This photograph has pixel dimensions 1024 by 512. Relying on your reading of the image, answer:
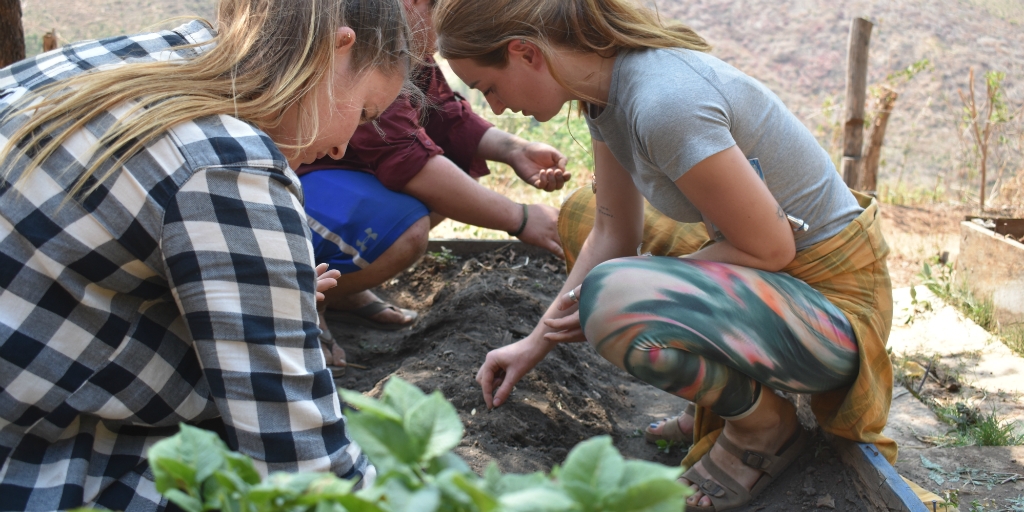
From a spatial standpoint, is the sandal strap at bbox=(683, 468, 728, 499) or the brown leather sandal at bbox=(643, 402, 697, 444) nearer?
the sandal strap at bbox=(683, 468, 728, 499)

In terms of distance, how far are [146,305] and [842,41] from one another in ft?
53.5

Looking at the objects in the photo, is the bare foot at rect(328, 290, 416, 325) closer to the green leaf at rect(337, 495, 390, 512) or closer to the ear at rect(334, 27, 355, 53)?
the ear at rect(334, 27, 355, 53)

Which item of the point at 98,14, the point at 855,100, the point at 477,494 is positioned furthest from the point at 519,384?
the point at 98,14

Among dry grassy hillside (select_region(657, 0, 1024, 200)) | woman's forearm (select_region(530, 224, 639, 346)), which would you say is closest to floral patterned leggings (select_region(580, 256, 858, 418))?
Result: woman's forearm (select_region(530, 224, 639, 346))

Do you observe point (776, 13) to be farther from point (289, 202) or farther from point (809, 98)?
point (289, 202)

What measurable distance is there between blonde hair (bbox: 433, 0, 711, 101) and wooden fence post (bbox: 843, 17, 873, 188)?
159 inches

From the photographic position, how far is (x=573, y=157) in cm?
715

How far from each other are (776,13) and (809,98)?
367 centimetres

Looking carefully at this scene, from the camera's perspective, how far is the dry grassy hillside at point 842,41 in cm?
1212

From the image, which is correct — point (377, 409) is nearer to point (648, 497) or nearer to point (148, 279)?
point (648, 497)

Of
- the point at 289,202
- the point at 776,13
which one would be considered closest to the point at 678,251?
the point at 289,202

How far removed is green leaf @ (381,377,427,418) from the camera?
20.5 inches

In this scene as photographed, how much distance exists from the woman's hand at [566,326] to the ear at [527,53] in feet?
1.91

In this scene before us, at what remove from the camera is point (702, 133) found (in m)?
1.47
